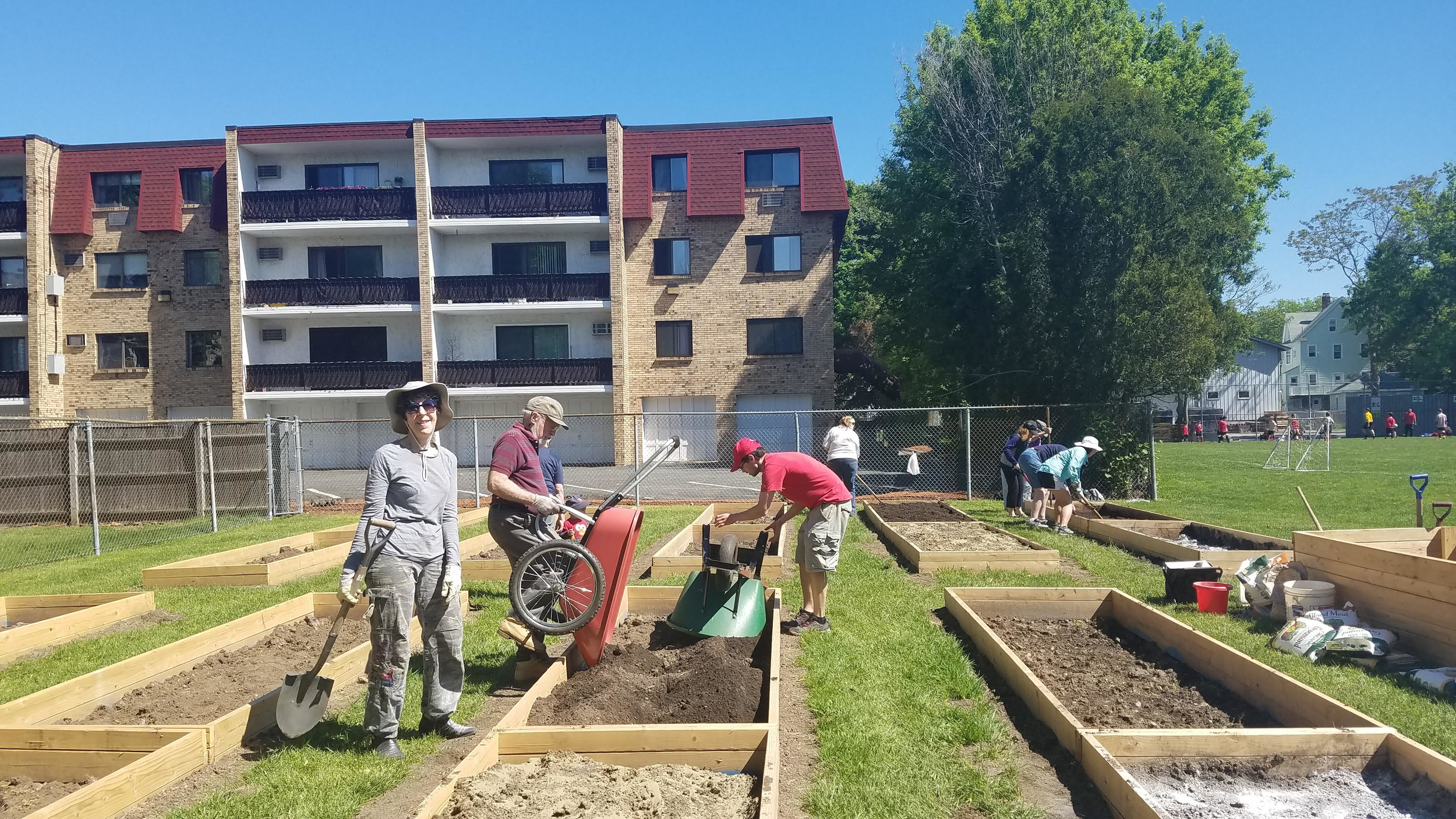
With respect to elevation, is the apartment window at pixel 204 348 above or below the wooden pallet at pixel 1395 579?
above

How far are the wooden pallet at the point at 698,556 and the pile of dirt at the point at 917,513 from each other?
86.3 inches

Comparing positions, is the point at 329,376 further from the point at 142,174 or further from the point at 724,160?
the point at 724,160

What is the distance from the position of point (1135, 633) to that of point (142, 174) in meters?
35.5

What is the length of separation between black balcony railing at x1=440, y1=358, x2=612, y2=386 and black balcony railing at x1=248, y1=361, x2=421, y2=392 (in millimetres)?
1636

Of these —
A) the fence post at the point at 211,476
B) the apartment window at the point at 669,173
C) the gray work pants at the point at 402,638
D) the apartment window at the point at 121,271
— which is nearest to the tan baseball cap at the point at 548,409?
the gray work pants at the point at 402,638

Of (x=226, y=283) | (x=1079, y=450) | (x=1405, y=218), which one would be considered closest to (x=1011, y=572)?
(x=1079, y=450)

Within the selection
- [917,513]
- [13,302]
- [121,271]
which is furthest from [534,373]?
[13,302]

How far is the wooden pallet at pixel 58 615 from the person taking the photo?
7.19 meters

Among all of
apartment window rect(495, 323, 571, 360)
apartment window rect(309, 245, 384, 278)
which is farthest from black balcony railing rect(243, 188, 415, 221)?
apartment window rect(495, 323, 571, 360)

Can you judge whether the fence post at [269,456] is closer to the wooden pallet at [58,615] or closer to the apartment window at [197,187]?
the wooden pallet at [58,615]

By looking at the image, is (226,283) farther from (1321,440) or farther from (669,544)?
(1321,440)

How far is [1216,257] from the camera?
21250mm

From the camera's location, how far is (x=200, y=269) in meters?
31.9

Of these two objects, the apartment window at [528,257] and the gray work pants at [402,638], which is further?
the apartment window at [528,257]
